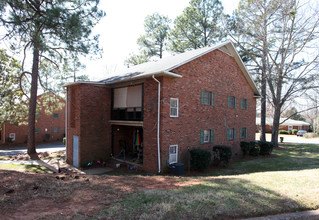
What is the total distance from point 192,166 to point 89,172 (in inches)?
228

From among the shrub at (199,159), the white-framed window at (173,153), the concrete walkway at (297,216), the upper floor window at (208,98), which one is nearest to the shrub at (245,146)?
the upper floor window at (208,98)

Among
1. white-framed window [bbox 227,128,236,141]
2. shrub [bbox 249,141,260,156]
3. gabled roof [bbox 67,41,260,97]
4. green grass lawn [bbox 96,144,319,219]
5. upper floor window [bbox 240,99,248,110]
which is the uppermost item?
gabled roof [bbox 67,41,260,97]

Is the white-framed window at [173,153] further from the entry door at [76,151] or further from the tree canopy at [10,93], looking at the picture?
the tree canopy at [10,93]

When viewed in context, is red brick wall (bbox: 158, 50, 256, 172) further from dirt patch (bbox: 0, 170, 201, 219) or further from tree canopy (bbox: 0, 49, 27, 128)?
tree canopy (bbox: 0, 49, 27, 128)

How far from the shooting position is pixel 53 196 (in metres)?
5.49

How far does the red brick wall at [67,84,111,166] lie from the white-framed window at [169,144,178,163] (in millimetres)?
4968

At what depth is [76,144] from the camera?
1371cm

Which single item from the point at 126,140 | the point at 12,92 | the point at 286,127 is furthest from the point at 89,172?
the point at 286,127

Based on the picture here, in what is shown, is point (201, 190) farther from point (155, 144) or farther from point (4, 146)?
point (4, 146)

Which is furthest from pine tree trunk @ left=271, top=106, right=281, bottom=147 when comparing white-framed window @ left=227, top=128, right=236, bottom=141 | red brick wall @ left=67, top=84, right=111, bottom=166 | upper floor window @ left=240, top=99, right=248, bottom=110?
red brick wall @ left=67, top=84, right=111, bottom=166

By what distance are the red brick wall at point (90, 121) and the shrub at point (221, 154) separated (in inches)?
271

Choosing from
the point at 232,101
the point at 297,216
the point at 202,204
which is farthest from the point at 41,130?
the point at 297,216

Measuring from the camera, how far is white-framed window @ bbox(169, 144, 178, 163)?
1120cm

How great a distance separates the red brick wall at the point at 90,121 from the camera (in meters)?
13.2
